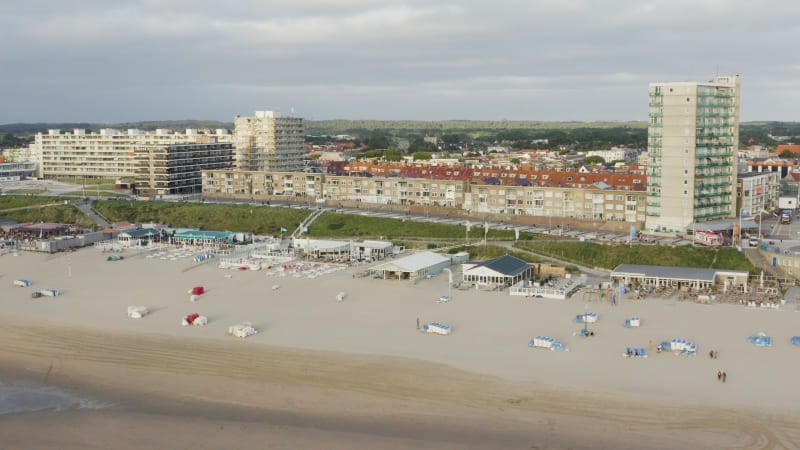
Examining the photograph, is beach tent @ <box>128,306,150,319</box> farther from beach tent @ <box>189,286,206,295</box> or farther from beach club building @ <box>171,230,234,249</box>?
beach club building @ <box>171,230,234,249</box>

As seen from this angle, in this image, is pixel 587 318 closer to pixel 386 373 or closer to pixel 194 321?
pixel 386 373

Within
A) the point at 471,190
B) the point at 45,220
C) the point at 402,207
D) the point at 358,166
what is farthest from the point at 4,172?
the point at 471,190

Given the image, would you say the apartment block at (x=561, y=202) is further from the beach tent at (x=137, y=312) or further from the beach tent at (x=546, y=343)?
the beach tent at (x=137, y=312)

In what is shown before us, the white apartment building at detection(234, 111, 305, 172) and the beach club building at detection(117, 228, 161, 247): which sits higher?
the white apartment building at detection(234, 111, 305, 172)

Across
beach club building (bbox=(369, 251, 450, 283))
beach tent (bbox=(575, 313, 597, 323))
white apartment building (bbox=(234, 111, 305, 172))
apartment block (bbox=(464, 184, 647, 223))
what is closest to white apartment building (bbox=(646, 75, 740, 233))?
apartment block (bbox=(464, 184, 647, 223))

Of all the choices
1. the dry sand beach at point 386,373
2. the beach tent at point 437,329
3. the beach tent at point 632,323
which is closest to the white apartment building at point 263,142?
the dry sand beach at point 386,373

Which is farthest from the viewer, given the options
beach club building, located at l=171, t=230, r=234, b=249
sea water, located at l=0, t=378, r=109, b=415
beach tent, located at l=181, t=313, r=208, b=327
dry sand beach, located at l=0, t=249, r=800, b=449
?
beach club building, located at l=171, t=230, r=234, b=249

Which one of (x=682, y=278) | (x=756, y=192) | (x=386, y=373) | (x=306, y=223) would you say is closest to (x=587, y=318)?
(x=682, y=278)
